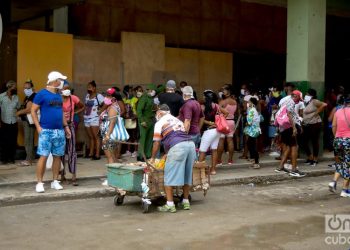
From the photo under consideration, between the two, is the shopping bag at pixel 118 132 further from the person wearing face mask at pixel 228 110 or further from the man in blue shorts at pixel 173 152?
the person wearing face mask at pixel 228 110

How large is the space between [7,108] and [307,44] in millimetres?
7560

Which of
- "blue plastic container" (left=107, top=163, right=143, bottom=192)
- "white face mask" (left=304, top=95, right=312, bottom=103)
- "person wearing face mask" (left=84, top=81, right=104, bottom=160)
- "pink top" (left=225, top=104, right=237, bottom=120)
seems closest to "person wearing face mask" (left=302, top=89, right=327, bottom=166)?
"white face mask" (left=304, top=95, right=312, bottom=103)

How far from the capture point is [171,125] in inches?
303

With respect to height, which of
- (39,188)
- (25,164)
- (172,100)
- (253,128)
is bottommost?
(39,188)

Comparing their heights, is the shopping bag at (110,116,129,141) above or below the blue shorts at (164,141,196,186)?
above

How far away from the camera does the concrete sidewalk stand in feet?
28.3

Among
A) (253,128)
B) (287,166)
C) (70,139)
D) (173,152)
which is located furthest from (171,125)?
(287,166)

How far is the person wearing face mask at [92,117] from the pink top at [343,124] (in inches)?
237

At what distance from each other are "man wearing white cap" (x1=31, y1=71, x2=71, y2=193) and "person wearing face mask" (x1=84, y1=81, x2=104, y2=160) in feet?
12.3

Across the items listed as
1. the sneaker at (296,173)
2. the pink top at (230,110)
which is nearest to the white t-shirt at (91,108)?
the pink top at (230,110)

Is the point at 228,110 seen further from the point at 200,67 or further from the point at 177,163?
the point at 177,163

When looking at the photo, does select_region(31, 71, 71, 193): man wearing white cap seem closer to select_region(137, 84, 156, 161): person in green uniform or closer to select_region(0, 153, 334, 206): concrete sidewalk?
select_region(0, 153, 334, 206): concrete sidewalk

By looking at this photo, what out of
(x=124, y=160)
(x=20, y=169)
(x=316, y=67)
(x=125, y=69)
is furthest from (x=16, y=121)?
(x=316, y=67)

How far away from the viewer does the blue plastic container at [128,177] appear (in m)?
7.67
